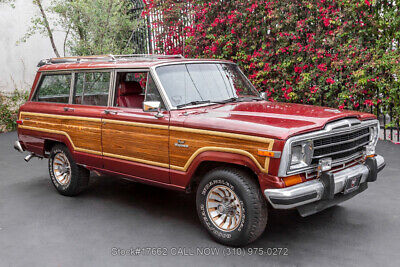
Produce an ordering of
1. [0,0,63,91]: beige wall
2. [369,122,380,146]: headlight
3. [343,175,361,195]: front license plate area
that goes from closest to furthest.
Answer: [343,175,361,195]: front license plate area, [369,122,380,146]: headlight, [0,0,63,91]: beige wall

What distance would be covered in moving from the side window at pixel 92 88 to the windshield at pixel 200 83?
1040 millimetres

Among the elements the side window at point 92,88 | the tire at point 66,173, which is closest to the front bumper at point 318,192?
the side window at point 92,88

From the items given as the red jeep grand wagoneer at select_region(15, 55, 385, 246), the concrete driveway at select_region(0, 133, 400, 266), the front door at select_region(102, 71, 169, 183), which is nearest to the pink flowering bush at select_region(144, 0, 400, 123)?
the concrete driveway at select_region(0, 133, 400, 266)

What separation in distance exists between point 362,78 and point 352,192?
4961 millimetres

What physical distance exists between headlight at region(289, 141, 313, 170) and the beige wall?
42.3 feet

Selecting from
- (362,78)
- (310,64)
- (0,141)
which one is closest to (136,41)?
(0,141)

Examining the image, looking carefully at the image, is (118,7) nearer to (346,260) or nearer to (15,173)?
(15,173)

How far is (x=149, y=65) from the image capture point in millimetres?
5078

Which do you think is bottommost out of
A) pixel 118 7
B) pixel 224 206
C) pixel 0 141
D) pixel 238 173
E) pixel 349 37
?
pixel 0 141

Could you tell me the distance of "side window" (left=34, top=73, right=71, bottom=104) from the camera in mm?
6242

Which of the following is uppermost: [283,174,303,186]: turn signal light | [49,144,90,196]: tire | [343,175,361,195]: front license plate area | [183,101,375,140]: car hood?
[183,101,375,140]: car hood

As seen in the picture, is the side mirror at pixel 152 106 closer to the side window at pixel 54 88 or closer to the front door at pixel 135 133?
the front door at pixel 135 133

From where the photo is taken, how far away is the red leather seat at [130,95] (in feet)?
18.3

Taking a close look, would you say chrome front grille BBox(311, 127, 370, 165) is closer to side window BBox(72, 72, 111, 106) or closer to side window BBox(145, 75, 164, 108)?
side window BBox(145, 75, 164, 108)
